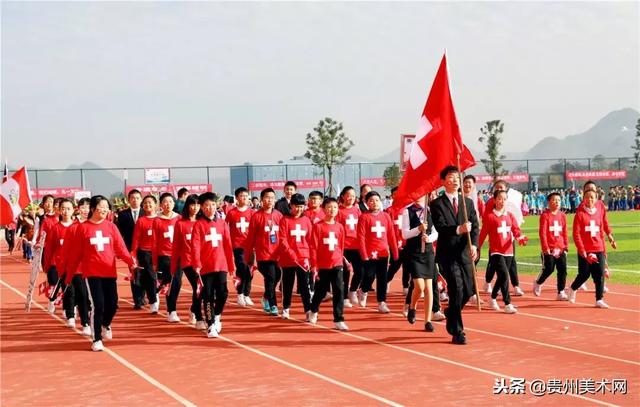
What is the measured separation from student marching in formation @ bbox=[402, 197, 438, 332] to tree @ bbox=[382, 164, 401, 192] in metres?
46.4

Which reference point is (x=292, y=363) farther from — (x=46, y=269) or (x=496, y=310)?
(x=46, y=269)

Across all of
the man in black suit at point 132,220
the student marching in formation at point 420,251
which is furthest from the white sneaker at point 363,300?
the man in black suit at point 132,220

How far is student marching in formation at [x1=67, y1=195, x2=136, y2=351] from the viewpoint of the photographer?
1005cm

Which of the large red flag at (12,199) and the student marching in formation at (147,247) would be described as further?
the large red flag at (12,199)

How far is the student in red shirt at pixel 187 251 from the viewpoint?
442 inches

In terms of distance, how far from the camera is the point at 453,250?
985cm

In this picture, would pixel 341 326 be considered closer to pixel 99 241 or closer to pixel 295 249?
pixel 295 249

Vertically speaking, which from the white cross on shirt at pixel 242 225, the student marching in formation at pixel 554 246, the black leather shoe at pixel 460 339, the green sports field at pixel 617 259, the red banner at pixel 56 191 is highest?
the red banner at pixel 56 191

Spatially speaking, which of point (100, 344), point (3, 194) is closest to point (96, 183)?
point (3, 194)

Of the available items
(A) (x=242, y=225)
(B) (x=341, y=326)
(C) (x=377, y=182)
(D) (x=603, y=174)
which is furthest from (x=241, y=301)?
(D) (x=603, y=174)

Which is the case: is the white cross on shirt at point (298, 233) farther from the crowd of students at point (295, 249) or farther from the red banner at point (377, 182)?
the red banner at point (377, 182)

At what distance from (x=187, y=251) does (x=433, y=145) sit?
3.52 m

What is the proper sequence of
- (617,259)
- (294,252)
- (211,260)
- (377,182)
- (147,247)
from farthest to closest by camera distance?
1. (377,182)
2. (617,259)
3. (147,247)
4. (294,252)
5. (211,260)

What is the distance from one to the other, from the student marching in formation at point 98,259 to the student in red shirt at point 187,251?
0.96 meters
